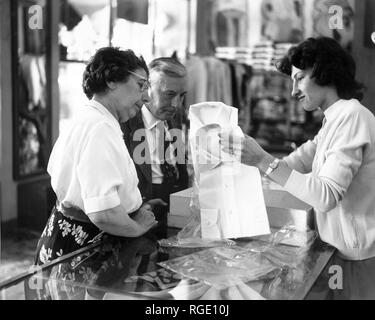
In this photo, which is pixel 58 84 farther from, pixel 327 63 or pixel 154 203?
pixel 327 63

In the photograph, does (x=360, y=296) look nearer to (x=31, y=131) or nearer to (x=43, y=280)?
(x=43, y=280)

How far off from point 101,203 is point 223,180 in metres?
0.38

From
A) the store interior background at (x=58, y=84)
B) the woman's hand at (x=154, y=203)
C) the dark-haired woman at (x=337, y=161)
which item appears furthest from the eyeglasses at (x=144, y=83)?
the store interior background at (x=58, y=84)

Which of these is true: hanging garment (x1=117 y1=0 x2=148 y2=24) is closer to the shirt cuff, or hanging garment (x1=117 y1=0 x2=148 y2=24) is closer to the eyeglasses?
the eyeglasses

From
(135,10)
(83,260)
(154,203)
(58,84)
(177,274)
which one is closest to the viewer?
(177,274)

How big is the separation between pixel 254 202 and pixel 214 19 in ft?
13.3

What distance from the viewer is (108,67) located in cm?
146

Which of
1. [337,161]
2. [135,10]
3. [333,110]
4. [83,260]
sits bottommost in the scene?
[83,260]

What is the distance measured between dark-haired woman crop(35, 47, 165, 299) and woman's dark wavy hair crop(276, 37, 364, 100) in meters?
0.48

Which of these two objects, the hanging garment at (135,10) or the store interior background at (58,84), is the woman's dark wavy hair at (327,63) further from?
the store interior background at (58,84)

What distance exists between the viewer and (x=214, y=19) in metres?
A: 5.17

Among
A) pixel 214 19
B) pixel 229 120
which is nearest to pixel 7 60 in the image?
pixel 214 19

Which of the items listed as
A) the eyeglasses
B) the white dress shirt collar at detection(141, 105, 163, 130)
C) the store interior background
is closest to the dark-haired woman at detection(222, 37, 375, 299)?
the eyeglasses

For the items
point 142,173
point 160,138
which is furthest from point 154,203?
point 160,138
